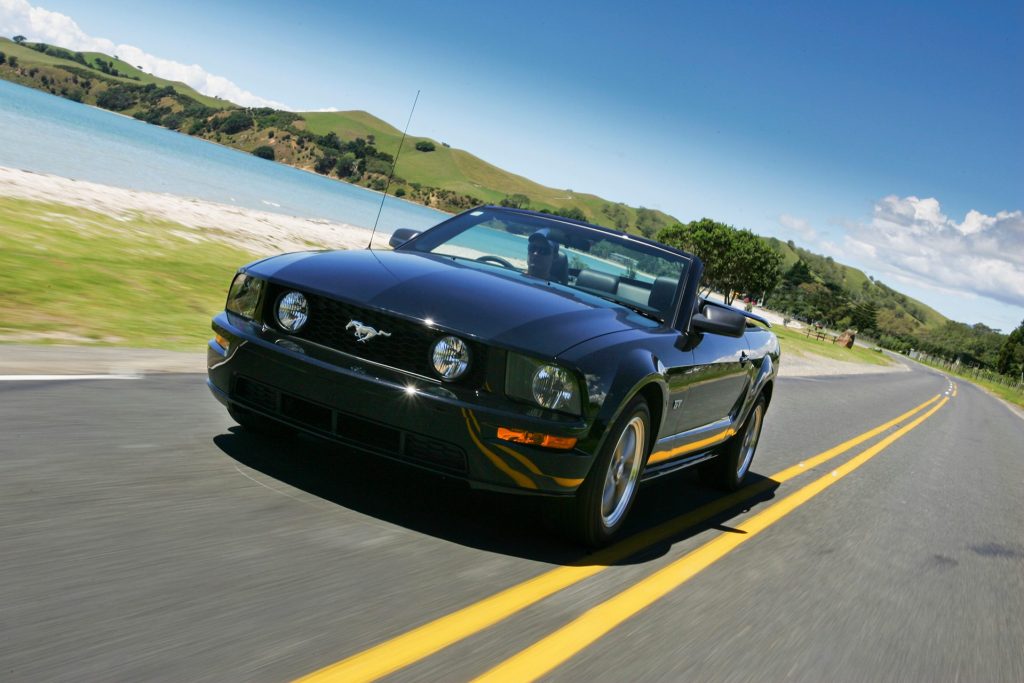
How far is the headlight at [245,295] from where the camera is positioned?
4.29 meters

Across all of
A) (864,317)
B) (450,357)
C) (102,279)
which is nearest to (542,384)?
(450,357)

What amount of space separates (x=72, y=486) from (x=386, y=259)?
1.75m

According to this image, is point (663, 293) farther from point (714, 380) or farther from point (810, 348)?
point (810, 348)

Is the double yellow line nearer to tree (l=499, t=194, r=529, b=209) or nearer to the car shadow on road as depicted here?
the car shadow on road

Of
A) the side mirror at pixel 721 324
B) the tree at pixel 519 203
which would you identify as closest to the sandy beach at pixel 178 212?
the tree at pixel 519 203

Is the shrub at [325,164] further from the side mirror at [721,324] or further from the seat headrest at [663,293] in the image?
the side mirror at [721,324]

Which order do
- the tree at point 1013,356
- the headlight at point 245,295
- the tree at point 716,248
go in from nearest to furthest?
1. the headlight at point 245,295
2. the tree at point 716,248
3. the tree at point 1013,356

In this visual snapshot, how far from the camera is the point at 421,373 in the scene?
3840 mm

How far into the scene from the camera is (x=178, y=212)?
20.3 metres

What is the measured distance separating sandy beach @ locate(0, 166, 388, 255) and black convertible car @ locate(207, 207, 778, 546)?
12546 mm

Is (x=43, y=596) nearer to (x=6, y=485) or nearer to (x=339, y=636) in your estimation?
(x=339, y=636)

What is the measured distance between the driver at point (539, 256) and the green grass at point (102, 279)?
418cm

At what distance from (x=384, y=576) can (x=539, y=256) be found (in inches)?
94.9

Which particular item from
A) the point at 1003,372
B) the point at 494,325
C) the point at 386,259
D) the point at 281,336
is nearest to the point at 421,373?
the point at 494,325
